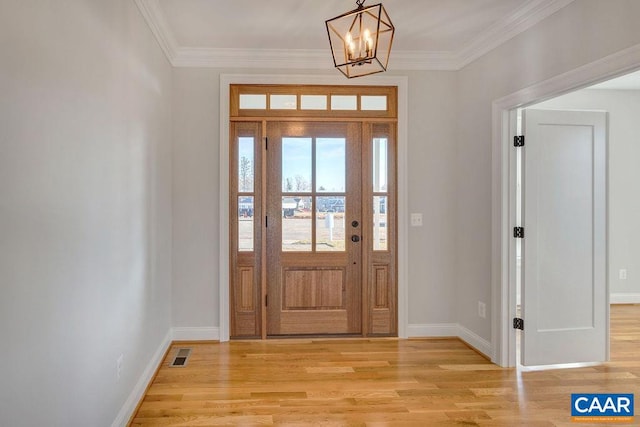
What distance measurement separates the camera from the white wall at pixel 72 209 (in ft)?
4.20

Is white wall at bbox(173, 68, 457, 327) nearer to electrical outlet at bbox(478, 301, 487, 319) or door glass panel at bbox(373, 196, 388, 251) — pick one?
door glass panel at bbox(373, 196, 388, 251)

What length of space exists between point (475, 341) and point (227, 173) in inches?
107

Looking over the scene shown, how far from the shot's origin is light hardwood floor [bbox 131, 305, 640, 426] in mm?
2477

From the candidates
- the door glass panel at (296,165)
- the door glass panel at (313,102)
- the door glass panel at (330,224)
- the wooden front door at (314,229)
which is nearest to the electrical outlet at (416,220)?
the wooden front door at (314,229)

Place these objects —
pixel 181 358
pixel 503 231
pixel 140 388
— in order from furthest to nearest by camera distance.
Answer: pixel 181 358
pixel 503 231
pixel 140 388

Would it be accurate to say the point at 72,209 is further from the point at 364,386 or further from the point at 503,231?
the point at 503,231

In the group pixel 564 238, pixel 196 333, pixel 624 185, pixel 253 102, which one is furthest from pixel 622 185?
pixel 196 333

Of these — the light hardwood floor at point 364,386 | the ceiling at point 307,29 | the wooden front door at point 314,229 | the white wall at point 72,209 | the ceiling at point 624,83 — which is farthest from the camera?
the ceiling at point 624,83

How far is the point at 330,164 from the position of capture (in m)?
3.94

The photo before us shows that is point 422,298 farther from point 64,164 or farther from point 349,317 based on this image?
point 64,164

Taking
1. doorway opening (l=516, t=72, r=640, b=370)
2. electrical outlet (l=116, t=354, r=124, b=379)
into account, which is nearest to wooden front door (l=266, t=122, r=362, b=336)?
electrical outlet (l=116, t=354, r=124, b=379)

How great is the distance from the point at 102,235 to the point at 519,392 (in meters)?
2.83

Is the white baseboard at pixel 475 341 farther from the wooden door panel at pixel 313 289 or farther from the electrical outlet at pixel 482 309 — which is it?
the wooden door panel at pixel 313 289

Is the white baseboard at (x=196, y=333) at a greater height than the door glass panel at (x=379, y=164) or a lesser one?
lesser
